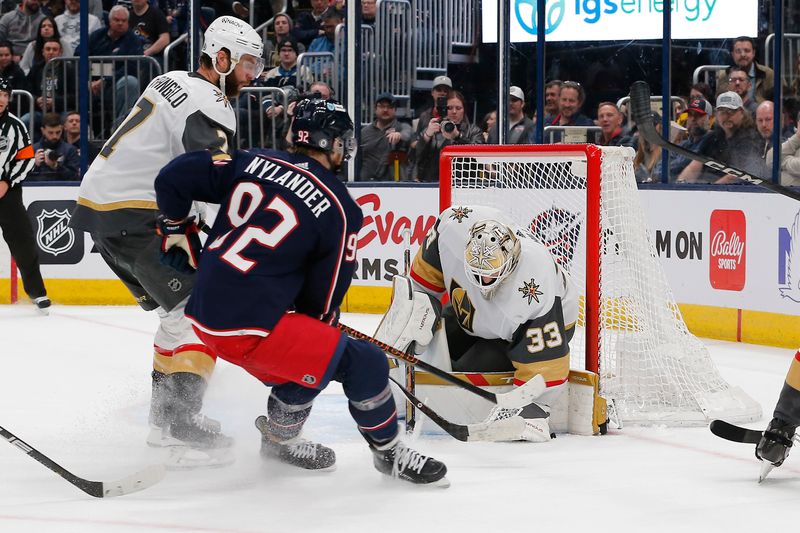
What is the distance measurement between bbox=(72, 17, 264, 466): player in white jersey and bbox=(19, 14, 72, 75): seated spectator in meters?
5.25

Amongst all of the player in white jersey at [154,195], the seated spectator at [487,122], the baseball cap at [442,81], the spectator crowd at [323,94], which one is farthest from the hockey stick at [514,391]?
the baseball cap at [442,81]

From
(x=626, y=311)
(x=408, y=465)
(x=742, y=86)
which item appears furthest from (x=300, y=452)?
(x=742, y=86)

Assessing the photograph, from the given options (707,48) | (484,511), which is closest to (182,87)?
(484,511)

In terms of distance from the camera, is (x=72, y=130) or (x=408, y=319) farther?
(x=72, y=130)

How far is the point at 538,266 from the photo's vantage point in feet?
11.7

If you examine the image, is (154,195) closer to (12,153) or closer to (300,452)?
(300,452)

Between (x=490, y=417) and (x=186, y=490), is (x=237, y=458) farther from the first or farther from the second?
(x=490, y=417)

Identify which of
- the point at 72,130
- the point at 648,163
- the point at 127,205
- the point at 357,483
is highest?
the point at 72,130

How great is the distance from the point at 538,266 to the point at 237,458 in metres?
1.04

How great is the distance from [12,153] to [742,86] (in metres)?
4.10

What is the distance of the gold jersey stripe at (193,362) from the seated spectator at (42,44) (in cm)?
563

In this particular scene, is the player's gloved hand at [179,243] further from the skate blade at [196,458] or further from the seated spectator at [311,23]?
the seated spectator at [311,23]

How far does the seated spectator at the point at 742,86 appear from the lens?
6824mm

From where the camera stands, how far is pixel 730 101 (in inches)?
274
